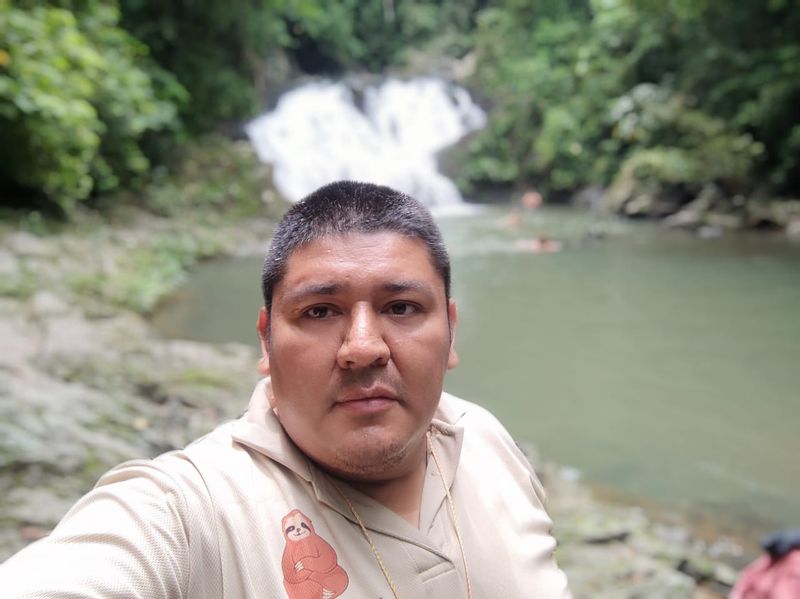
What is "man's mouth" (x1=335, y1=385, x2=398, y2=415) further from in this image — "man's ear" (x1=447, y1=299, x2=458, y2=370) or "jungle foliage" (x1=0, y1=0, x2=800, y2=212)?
"jungle foliage" (x1=0, y1=0, x2=800, y2=212)

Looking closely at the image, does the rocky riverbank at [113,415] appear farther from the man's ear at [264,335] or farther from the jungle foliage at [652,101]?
the jungle foliage at [652,101]

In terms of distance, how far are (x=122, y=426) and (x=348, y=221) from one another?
3.17 meters

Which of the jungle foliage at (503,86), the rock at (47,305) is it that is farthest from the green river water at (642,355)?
the jungle foliage at (503,86)

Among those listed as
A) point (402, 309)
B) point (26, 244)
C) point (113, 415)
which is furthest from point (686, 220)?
point (402, 309)

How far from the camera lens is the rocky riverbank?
3021mm

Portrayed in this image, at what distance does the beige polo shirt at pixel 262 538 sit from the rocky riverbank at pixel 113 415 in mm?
1756

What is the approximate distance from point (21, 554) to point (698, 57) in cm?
1995

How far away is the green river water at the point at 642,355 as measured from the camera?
15.5 ft

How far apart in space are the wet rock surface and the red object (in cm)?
42

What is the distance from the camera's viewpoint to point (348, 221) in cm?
124

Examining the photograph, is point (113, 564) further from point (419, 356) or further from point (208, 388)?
point (208, 388)

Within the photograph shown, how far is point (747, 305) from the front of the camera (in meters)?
9.13

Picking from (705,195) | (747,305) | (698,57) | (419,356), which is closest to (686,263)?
(747,305)

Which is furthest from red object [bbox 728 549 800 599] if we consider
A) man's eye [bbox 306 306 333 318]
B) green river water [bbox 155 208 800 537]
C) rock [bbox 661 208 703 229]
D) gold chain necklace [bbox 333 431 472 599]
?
rock [bbox 661 208 703 229]
